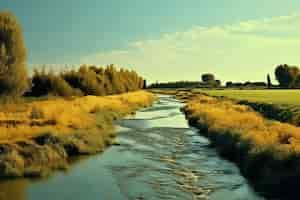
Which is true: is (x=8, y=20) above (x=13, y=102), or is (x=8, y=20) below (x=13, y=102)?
above

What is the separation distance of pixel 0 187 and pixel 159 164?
792 centimetres

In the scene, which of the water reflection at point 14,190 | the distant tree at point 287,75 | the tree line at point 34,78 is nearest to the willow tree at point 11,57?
the tree line at point 34,78

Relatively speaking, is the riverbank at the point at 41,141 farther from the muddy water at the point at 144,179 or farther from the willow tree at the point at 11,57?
the willow tree at the point at 11,57

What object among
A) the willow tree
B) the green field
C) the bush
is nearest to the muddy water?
the willow tree

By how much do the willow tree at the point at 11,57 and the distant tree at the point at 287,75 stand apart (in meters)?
127

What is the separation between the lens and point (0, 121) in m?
24.7

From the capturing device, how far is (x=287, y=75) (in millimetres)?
150625

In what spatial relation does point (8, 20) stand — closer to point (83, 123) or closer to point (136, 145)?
point (83, 123)

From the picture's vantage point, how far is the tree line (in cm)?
3494

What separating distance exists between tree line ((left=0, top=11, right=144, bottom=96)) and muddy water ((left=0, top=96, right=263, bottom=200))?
15.2 m

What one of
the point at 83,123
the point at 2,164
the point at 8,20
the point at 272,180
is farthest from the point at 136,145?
the point at 8,20

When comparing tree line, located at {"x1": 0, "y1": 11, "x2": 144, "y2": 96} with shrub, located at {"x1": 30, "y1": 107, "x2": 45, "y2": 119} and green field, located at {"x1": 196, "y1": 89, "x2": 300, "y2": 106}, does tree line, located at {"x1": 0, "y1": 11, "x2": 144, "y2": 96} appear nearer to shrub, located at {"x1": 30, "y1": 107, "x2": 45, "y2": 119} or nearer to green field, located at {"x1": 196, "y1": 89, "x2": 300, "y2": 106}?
shrub, located at {"x1": 30, "y1": 107, "x2": 45, "y2": 119}

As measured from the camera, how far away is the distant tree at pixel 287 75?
487ft

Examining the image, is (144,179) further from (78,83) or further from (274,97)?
(78,83)
